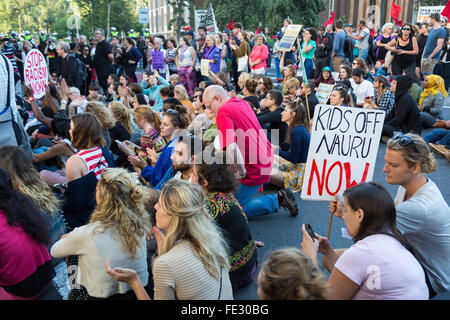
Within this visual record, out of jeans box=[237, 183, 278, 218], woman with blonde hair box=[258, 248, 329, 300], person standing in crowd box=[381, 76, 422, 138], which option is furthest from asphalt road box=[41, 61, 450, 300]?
woman with blonde hair box=[258, 248, 329, 300]

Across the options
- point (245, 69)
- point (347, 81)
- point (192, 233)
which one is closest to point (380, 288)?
point (192, 233)

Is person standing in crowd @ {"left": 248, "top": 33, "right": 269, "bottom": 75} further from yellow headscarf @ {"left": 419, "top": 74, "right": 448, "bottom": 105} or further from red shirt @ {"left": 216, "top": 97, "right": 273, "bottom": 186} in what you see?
red shirt @ {"left": 216, "top": 97, "right": 273, "bottom": 186}

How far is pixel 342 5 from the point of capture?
39406 mm

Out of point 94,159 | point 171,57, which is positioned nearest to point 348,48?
point 171,57

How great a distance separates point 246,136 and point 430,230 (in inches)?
93.8

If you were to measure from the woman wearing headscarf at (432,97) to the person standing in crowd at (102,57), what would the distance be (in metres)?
8.44

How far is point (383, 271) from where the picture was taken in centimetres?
236

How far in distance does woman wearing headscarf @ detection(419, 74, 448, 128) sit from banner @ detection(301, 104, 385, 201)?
229 inches

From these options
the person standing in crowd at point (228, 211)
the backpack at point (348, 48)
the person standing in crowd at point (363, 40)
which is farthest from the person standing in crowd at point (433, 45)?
the person standing in crowd at point (228, 211)

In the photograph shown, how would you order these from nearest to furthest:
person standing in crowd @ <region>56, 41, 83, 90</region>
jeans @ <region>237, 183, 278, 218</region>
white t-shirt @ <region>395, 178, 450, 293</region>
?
1. white t-shirt @ <region>395, 178, 450, 293</region>
2. jeans @ <region>237, 183, 278, 218</region>
3. person standing in crowd @ <region>56, 41, 83, 90</region>

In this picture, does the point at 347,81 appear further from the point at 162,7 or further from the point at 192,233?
the point at 162,7

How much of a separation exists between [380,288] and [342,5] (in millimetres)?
41004

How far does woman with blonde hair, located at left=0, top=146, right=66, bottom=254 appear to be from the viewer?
12.5ft
